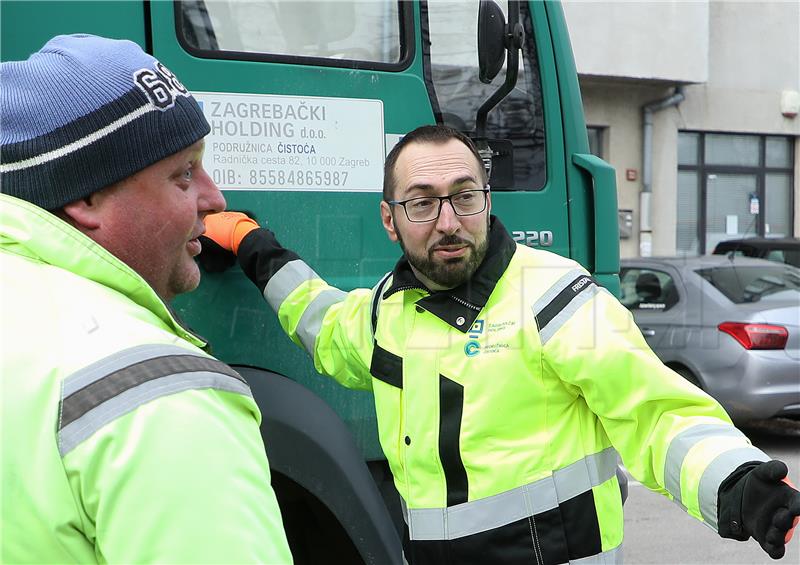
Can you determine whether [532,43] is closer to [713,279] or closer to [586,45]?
[713,279]

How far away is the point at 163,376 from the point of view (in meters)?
0.84

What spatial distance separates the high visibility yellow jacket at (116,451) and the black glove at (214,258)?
148 cm

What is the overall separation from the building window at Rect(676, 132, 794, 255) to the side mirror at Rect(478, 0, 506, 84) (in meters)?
12.7

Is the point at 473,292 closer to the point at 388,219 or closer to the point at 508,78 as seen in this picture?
the point at 388,219

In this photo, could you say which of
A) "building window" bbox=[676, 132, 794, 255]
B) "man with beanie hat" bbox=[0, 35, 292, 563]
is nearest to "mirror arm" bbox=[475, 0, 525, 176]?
"man with beanie hat" bbox=[0, 35, 292, 563]

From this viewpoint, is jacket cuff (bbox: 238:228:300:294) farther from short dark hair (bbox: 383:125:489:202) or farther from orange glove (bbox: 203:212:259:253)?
short dark hair (bbox: 383:125:489:202)

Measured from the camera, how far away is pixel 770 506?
5.18ft

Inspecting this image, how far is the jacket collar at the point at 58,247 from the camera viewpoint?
3.13ft

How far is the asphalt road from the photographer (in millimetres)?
4461

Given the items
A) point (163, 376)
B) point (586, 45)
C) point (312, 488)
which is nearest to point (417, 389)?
point (312, 488)

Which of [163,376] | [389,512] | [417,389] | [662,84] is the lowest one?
[389,512]

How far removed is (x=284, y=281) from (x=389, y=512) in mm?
751

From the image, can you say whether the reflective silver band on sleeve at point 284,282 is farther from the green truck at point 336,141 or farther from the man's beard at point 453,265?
the man's beard at point 453,265

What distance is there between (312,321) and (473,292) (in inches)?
20.4
